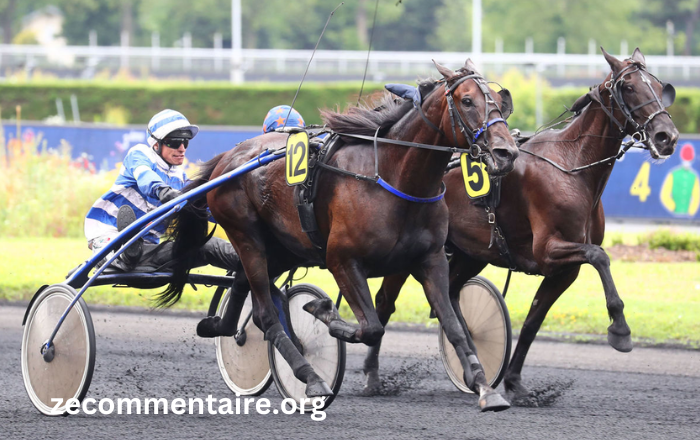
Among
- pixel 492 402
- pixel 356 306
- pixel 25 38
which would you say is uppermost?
pixel 25 38

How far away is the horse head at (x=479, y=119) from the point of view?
395 cm

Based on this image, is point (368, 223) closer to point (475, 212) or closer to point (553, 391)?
point (475, 212)

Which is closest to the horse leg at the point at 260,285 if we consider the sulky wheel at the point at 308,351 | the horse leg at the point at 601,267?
the sulky wheel at the point at 308,351

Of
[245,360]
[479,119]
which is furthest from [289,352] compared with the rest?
[479,119]

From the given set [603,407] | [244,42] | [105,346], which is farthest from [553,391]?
[244,42]

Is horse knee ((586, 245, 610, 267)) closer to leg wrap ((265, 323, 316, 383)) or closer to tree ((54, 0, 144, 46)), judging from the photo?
leg wrap ((265, 323, 316, 383))

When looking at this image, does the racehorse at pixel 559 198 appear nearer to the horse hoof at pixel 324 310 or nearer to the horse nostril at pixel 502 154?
the horse hoof at pixel 324 310

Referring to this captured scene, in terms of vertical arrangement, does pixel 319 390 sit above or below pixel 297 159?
below

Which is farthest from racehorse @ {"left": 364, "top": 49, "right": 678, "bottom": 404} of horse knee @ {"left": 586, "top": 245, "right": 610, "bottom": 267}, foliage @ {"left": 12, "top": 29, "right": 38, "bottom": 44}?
foliage @ {"left": 12, "top": 29, "right": 38, "bottom": 44}

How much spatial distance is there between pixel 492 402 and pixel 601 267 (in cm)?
136

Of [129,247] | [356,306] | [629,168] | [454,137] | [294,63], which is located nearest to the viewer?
[454,137]

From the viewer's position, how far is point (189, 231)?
5703 millimetres

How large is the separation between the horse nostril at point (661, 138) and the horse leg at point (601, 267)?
2.13 ft

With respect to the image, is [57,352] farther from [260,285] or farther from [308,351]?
[308,351]
